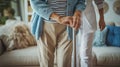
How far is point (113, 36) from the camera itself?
288 centimetres

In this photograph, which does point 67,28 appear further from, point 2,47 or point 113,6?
point 113,6

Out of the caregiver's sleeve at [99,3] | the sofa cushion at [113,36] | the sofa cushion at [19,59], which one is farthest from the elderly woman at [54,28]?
the sofa cushion at [113,36]

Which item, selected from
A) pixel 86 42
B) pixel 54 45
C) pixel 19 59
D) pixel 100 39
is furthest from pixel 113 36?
pixel 54 45

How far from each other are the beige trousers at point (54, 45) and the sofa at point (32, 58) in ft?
3.92

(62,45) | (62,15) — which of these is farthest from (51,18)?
(62,45)

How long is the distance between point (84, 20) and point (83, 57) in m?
0.29

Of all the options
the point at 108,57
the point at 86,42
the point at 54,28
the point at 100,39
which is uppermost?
the point at 54,28

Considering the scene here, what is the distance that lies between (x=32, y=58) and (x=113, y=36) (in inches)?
44.8

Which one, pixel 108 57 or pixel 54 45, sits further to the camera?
pixel 108 57

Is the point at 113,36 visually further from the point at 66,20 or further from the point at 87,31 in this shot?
the point at 66,20

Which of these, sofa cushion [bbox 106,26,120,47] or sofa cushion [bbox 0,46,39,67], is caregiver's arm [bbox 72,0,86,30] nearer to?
sofa cushion [bbox 0,46,39,67]

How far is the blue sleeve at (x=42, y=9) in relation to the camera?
1162mm

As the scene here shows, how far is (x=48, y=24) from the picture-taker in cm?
124

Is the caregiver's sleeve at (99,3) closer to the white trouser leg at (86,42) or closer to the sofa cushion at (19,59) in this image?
the white trouser leg at (86,42)
